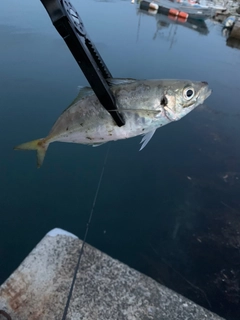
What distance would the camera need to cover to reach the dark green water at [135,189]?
5215mm

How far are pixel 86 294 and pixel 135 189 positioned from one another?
3541 millimetres

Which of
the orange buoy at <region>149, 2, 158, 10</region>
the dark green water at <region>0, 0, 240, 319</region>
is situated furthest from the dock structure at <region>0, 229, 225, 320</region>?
the orange buoy at <region>149, 2, 158, 10</region>

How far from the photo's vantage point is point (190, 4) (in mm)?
28328

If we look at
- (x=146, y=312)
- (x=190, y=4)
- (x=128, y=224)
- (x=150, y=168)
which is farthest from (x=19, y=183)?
(x=190, y=4)

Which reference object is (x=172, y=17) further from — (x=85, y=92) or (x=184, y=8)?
(x=85, y=92)

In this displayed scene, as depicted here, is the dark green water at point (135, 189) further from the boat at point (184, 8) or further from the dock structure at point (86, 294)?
the boat at point (184, 8)

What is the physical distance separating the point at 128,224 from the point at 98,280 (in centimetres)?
260

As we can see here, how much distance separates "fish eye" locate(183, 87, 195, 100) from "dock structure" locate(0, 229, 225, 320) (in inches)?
91.6

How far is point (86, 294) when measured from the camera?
3.12 m

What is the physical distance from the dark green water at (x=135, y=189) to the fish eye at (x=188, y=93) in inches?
158

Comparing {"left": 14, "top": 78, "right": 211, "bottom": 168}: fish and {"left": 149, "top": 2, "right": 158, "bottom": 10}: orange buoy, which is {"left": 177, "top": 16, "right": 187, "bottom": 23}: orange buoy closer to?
{"left": 149, "top": 2, "right": 158, "bottom": 10}: orange buoy

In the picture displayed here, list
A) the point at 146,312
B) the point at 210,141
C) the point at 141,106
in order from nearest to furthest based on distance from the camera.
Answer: the point at 141,106 → the point at 146,312 → the point at 210,141

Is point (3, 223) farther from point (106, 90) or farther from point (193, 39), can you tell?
point (193, 39)

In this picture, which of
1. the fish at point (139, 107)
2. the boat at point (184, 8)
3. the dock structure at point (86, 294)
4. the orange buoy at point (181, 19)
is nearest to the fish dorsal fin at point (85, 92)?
the fish at point (139, 107)
